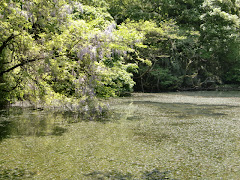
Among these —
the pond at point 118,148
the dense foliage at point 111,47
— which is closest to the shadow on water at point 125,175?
the pond at point 118,148

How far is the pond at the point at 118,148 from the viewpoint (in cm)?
491

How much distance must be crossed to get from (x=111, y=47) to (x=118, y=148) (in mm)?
4408

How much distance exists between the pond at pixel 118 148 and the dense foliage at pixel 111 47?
3.55ft

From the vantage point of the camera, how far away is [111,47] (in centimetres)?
1002

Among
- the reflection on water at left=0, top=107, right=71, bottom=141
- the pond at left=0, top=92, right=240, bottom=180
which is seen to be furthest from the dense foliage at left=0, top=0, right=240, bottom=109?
the pond at left=0, top=92, right=240, bottom=180

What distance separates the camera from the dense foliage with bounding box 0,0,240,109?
735 cm

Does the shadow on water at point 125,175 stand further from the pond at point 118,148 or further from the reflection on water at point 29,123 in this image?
the reflection on water at point 29,123

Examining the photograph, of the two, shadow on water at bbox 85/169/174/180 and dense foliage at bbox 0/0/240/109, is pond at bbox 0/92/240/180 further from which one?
dense foliage at bbox 0/0/240/109

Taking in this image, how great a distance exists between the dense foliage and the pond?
3.55 feet

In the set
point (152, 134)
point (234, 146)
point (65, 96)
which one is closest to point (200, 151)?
point (234, 146)

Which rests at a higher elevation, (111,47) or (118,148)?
(111,47)

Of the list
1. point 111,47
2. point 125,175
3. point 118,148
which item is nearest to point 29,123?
point 111,47

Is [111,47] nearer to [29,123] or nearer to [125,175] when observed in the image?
[29,123]

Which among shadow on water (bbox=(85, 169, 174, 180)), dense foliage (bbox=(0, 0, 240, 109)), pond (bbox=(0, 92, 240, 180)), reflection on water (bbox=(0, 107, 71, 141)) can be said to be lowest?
A: shadow on water (bbox=(85, 169, 174, 180))
